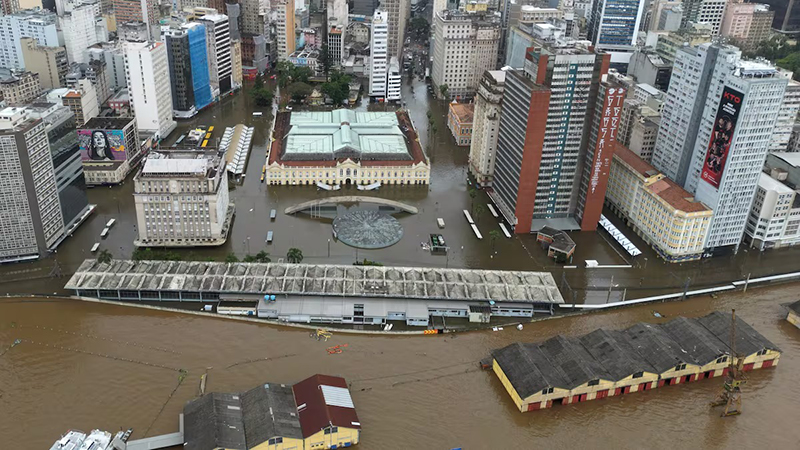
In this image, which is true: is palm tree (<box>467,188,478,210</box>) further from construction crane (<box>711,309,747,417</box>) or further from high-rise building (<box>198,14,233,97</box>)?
high-rise building (<box>198,14,233,97</box>)

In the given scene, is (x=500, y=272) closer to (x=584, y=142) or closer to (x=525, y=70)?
(x=584, y=142)

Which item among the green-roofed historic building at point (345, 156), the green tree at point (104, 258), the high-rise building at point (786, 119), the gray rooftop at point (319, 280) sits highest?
the high-rise building at point (786, 119)

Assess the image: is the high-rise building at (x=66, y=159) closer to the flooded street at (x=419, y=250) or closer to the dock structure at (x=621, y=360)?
the flooded street at (x=419, y=250)

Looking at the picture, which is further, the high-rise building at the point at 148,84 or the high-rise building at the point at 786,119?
the high-rise building at the point at 148,84

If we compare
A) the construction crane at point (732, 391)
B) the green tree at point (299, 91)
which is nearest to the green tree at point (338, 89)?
the green tree at point (299, 91)

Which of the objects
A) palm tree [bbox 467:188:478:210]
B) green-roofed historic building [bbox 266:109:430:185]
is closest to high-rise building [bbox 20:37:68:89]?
green-roofed historic building [bbox 266:109:430:185]
